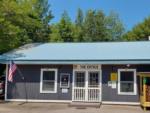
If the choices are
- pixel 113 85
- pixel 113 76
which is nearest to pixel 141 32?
pixel 113 76

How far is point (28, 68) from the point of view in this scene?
26.7 meters

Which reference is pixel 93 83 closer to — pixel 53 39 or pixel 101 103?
pixel 101 103

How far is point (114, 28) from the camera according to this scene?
6169 centimetres

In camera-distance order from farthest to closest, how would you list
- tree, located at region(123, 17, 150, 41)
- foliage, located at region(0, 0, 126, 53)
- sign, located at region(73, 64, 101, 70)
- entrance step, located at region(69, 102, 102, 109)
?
tree, located at region(123, 17, 150, 41) → foliage, located at region(0, 0, 126, 53) → sign, located at region(73, 64, 101, 70) → entrance step, located at region(69, 102, 102, 109)

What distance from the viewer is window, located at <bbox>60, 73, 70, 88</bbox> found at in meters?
26.0

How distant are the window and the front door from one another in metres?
0.50

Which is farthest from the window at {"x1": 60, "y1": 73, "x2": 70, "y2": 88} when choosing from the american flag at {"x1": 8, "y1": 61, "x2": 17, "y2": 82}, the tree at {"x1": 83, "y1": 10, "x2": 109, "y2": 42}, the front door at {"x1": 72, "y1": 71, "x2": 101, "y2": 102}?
the tree at {"x1": 83, "y1": 10, "x2": 109, "y2": 42}

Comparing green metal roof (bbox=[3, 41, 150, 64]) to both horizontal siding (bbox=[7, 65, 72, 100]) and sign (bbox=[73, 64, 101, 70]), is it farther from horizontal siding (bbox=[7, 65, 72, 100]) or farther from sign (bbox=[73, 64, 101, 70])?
horizontal siding (bbox=[7, 65, 72, 100])

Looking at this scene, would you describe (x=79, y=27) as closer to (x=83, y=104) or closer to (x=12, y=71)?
(x=12, y=71)

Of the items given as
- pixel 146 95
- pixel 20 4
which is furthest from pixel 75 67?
pixel 20 4

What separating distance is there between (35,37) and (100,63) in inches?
1075

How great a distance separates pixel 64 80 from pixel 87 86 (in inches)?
67.3

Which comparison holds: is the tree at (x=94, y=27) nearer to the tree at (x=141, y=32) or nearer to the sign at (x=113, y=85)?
the tree at (x=141, y=32)

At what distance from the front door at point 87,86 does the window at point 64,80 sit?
501mm
